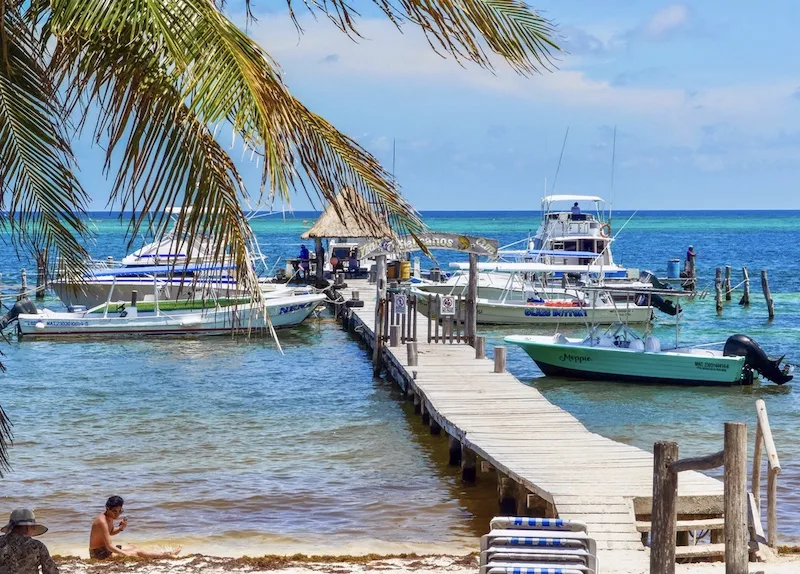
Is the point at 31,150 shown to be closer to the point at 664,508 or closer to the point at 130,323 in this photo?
the point at 664,508

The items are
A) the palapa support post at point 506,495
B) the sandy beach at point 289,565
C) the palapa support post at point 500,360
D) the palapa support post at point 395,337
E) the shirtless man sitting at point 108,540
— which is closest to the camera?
the sandy beach at point 289,565

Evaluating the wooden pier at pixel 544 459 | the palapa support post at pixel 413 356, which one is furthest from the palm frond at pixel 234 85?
the palapa support post at pixel 413 356

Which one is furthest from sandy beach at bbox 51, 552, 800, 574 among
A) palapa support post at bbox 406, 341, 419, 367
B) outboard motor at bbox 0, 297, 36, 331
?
outboard motor at bbox 0, 297, 36, 331

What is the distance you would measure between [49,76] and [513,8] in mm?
2476

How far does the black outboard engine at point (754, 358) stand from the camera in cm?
2264

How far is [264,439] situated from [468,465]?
4.94 m

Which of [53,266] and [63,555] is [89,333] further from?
[53,266]

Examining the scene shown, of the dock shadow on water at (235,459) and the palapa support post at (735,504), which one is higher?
the palapa support post at (735,504)

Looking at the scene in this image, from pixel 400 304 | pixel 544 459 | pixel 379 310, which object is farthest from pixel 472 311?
pixel 544 459

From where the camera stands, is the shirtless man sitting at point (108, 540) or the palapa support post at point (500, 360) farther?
the palapa support post at point (500, 360)

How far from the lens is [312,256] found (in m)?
45.0

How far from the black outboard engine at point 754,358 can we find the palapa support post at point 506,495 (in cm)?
1173

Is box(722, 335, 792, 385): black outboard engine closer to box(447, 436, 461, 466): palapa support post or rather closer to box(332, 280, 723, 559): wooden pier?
box(332, 280, 723, 559): wooden pier

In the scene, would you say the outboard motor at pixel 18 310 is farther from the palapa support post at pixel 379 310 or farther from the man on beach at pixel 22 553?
the man on beach at pixel 22 553
